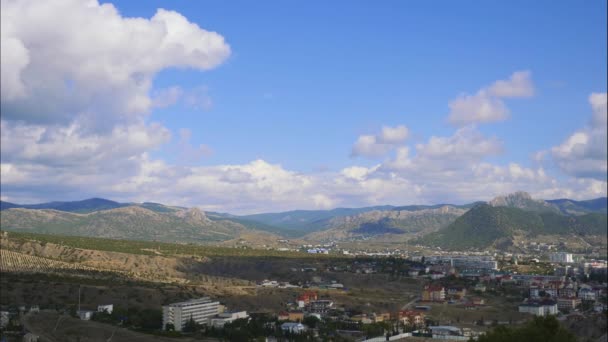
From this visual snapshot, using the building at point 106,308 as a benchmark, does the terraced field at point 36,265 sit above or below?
above

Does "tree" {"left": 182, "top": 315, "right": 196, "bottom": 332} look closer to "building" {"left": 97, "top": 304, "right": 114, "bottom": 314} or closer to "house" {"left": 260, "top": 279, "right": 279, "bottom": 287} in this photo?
"building" {"left": 97, "top": 304, "right": 114, "bottom": 314}

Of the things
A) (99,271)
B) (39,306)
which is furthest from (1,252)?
(39,306)

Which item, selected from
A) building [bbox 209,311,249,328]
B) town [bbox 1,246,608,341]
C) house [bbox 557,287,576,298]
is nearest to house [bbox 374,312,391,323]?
town [bbox 1,246,608,341]

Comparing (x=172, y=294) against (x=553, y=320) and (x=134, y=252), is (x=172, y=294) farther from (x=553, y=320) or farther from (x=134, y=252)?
(x=553, y=320)

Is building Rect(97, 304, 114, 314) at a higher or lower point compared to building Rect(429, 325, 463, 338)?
higher

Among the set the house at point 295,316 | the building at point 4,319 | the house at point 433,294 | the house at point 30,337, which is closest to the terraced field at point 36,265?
the building at point 4,319

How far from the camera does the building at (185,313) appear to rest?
96.8 meters

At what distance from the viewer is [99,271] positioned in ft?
471

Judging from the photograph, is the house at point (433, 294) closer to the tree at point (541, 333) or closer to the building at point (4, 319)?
the building at point (4, 319)

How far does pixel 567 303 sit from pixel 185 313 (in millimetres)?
84083

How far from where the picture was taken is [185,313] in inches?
3871

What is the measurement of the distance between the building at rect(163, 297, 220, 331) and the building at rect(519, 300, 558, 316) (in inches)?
2375

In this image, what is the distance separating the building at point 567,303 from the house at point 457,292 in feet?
64.4

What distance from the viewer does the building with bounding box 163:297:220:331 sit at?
96.8 metres
